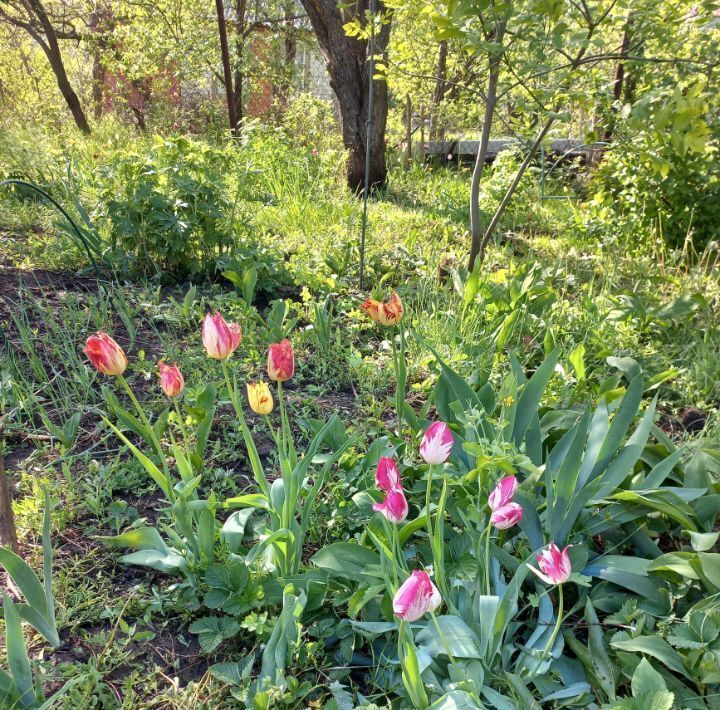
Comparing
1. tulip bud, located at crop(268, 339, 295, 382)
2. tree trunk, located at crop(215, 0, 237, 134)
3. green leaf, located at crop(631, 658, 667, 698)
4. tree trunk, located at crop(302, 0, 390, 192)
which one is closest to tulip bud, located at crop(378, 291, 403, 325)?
tulip bud, located at crop(268, 339, 295, 382)

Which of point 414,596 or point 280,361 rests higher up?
point 280,361

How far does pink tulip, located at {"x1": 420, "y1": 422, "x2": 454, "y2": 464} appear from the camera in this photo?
1.04 m

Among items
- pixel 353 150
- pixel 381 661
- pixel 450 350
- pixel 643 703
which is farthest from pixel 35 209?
pixel 643 703

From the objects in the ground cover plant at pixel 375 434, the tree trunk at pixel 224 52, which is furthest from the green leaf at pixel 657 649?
the tree trunk at pixel 224 52

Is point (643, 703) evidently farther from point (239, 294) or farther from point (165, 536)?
point (239, 294)

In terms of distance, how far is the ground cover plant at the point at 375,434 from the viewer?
1213 mm

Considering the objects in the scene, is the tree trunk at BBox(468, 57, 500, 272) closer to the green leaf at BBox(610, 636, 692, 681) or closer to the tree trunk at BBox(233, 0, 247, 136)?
the green leaf at BBox(610, 636, 692, 681)

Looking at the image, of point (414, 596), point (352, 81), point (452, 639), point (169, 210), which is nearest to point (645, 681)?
point (452, 639)

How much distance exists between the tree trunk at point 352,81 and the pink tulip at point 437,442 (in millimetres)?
4889

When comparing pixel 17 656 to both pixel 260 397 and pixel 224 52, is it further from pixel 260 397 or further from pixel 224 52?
pixel 224 52

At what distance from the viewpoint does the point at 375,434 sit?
1.99m

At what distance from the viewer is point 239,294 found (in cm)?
319

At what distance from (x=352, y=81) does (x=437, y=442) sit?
521 cm

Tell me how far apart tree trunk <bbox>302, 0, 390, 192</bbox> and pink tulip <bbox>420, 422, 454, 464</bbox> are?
4889 mm
